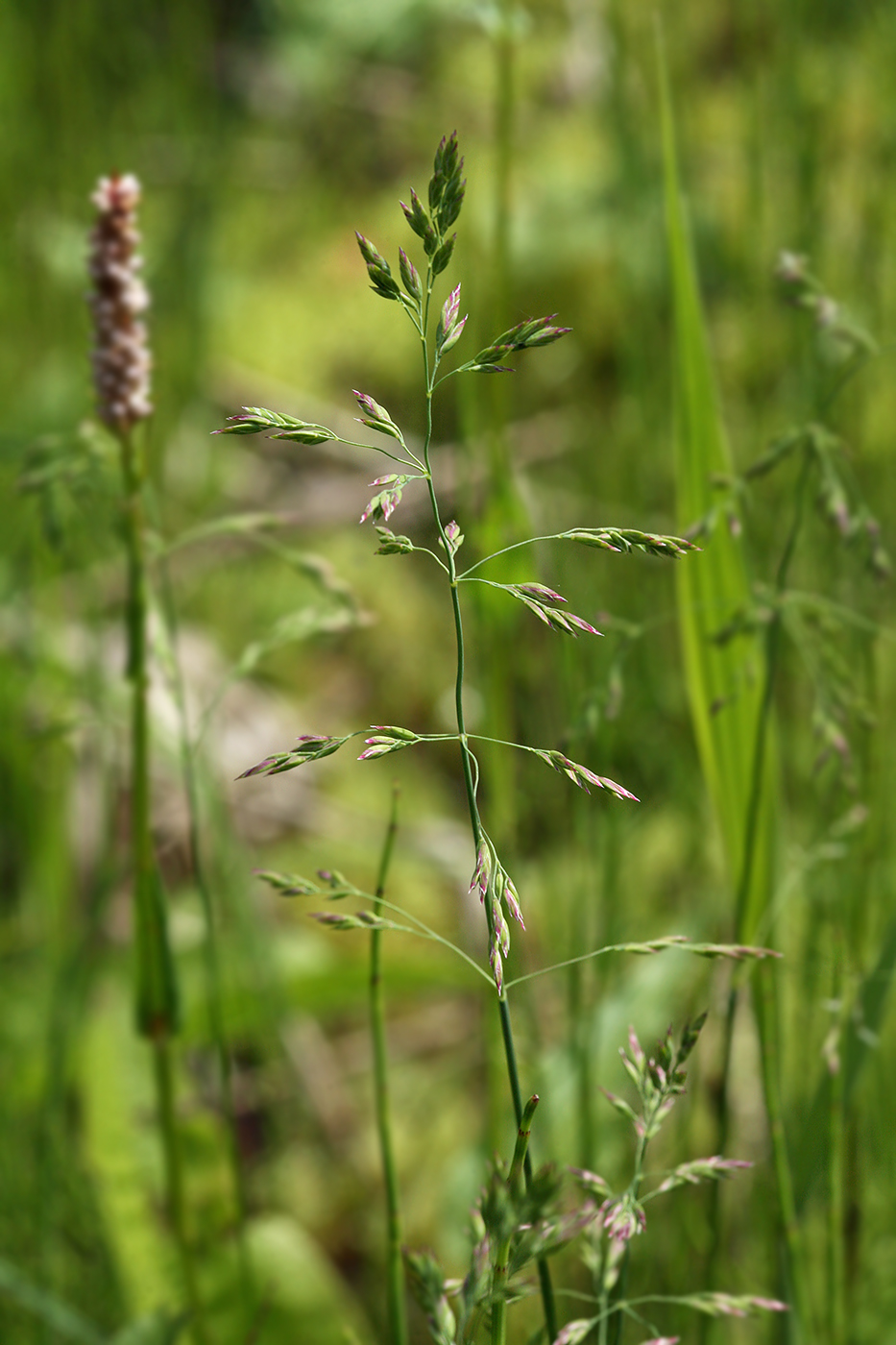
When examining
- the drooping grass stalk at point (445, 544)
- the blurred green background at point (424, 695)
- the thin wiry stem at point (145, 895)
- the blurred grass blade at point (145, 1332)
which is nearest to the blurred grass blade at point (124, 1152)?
the blurred green background at point (424, 695)

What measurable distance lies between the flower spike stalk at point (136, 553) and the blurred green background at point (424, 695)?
0.20 feet

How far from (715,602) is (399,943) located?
1.06 metres

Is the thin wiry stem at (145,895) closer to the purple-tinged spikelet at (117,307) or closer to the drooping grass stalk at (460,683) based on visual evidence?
the purple-tinged spikelet at (117,307)

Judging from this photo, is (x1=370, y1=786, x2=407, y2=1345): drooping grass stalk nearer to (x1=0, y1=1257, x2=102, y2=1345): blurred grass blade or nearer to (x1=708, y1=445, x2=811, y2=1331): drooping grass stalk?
(x1=708, y1=445, x2=811, y2=1331): drooping grass stalk

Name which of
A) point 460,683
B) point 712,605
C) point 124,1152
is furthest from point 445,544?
point 124,1152

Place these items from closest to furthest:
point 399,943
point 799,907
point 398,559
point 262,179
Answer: point 799,907 → point 399,943 → point 398,559 → point 262,179

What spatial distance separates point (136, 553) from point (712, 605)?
0.36 m

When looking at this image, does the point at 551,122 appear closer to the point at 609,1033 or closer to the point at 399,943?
the point at 399,943

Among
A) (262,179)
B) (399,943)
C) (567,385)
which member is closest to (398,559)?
(567,385)

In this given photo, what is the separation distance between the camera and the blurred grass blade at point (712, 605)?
0.71 meters

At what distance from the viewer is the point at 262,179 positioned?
2760 millimetres

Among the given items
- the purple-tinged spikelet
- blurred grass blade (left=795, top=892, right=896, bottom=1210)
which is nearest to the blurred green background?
blurred grass blade (left=795, top=892, right=896, bottom=1210)

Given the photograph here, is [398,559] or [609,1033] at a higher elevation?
[398,559]

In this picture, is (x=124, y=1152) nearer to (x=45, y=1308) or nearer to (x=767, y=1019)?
(x=45, y=1308)
